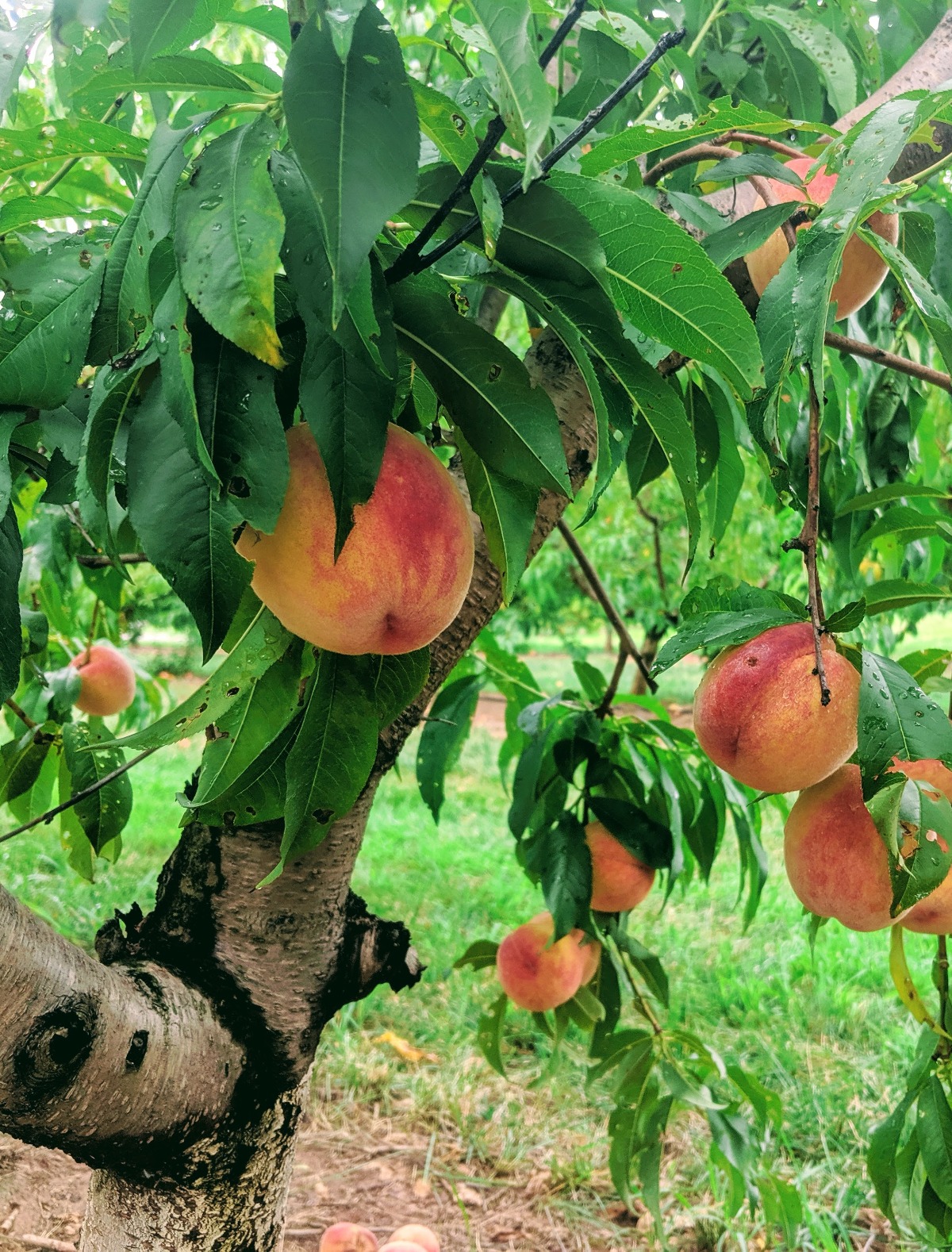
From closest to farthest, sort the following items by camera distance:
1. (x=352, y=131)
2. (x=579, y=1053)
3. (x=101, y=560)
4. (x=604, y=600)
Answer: (x=352, y=131)
(x=101, y=560)
(x=604, y=600)
(x=579, y=1053)

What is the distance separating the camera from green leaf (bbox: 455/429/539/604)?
60cm

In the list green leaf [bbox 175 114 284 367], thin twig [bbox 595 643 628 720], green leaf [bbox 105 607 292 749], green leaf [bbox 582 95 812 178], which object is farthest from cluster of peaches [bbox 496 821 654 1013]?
green leaf [bbox 175 114 284 367]

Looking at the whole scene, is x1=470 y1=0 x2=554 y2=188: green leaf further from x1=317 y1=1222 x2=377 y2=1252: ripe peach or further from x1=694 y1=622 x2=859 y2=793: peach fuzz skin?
x1=317 y1=1222 x2=377 y2=1252: ripe peach

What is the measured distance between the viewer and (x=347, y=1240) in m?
1.50

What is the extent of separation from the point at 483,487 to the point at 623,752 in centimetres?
88

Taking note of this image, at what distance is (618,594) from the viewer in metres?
5.73

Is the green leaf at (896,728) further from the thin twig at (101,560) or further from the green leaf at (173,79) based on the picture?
the thin twig at (101,560)

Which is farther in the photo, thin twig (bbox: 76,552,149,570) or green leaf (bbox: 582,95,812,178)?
thin twig (bbox: 76,552,149,570)

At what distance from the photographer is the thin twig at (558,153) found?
1.38 feet

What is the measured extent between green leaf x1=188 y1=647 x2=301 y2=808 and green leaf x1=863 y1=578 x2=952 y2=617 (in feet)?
1.94

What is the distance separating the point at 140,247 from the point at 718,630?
1.53 feet

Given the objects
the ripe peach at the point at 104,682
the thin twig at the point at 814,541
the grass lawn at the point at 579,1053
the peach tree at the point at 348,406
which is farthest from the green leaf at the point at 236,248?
the ripe peach at the point at 104,682

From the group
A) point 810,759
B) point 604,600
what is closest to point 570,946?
point 604,600

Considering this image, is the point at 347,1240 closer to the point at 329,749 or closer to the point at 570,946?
the point at 570,946
